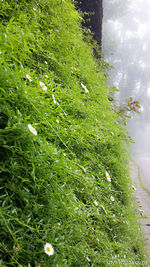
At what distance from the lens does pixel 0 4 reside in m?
1.00

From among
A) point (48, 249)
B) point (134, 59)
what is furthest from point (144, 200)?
point (134, 59)

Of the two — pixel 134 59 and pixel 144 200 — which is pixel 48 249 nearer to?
pixel 144 200

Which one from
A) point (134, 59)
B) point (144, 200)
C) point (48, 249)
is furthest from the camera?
point (134, 59)

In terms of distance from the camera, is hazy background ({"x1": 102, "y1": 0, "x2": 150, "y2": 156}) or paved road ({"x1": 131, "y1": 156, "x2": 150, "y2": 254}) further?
hazy background ({"x1": 102, "y1": 0, "x2": 150, "y2": 156})

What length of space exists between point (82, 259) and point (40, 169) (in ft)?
1.18

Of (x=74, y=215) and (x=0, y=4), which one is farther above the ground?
(x=0, y=4)

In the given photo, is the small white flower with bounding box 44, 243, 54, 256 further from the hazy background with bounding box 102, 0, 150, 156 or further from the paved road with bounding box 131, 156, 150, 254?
the hazy background with bounding box 102, 0, 150, 156

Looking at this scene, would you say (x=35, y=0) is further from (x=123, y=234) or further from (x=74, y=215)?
(x=123, y=234)

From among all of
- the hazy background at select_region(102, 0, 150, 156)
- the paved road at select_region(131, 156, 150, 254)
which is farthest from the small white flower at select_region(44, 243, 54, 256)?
the hazy background at select_region(102, 0, 150, 156)

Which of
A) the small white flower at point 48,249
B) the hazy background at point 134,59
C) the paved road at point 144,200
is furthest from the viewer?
the hazy background at point 134,59

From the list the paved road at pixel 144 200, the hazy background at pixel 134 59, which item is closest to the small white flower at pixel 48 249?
the paved road at pixel 144 200

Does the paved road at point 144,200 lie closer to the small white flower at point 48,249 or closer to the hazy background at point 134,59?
the small white flower at point 48,249

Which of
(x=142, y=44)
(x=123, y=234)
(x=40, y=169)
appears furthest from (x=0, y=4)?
(x=142, y=44)

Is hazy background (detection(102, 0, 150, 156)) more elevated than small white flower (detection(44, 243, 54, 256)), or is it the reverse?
hazy background (detection(102, 0, 150, 156))
